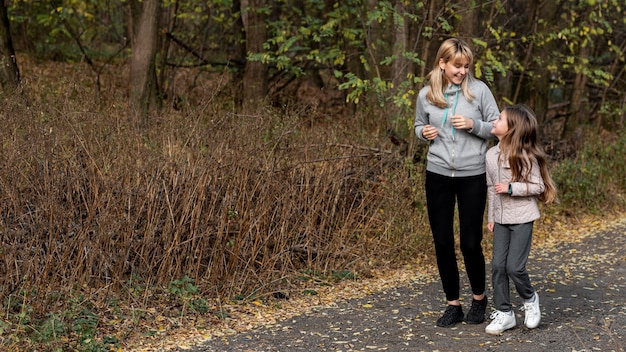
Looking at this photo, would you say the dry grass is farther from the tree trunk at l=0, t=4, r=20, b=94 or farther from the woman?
the woman

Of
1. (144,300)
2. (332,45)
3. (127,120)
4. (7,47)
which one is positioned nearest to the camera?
(144,300)

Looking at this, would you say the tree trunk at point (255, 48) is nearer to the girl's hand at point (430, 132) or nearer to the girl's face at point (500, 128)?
the girl's hand at point (430, 132)

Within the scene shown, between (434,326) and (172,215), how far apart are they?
215 centimetres

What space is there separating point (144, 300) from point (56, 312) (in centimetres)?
69

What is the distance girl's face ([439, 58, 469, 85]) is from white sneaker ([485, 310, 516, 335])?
1578 mm

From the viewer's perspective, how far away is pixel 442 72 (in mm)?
5656

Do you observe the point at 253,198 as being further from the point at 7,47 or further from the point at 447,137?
the point at 7,47

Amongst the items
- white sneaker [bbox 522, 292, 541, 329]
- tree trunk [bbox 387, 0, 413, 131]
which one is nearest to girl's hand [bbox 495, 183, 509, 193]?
white sneaker [bbox 522, 292, 541, 329]

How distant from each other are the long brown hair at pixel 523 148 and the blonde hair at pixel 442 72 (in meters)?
0.34

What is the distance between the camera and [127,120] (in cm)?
761

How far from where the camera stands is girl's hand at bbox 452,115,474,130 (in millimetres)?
5418

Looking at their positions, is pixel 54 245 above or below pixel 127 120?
below

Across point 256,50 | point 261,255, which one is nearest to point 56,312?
point 261,255

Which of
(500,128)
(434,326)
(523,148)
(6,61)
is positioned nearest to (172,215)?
(434,326)
